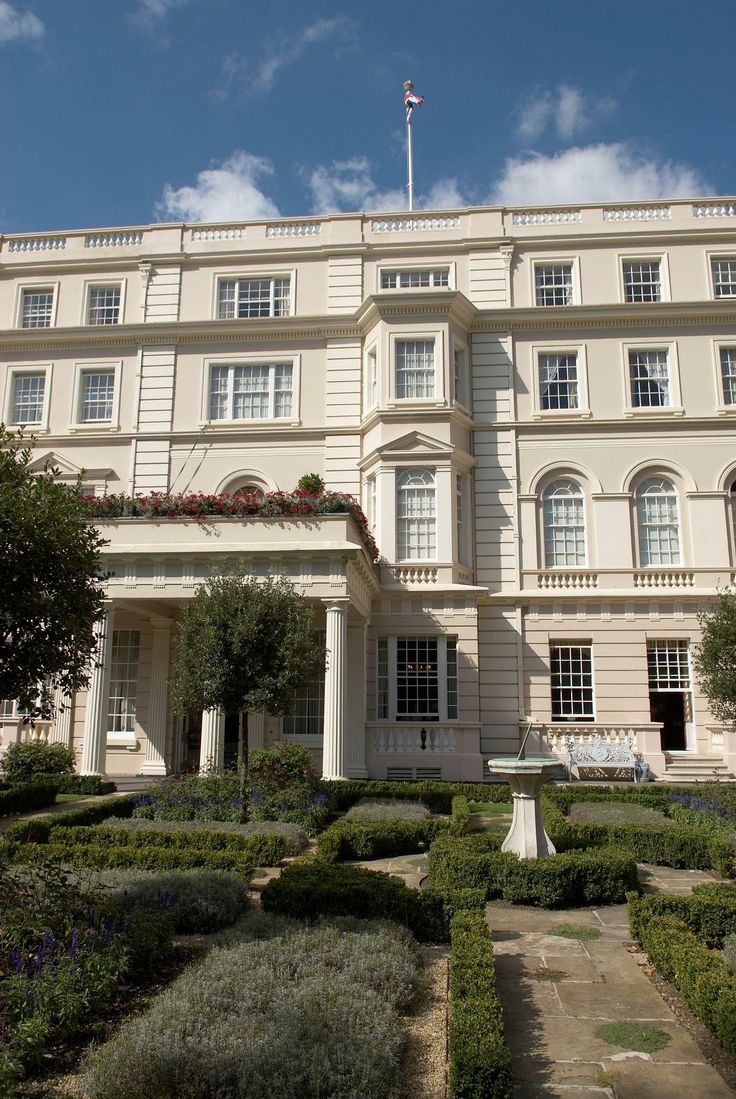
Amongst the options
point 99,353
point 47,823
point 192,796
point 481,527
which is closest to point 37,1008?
point 47,823

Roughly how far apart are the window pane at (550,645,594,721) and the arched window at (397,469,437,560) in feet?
16.5

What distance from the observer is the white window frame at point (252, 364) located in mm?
26688

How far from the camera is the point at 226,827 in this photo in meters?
13.9

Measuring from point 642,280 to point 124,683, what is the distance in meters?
20.8

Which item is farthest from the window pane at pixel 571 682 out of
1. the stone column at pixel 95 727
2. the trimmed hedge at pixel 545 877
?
the trimmed hedge at pixel 545 877

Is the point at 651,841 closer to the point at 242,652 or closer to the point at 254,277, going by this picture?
the point at 242,652

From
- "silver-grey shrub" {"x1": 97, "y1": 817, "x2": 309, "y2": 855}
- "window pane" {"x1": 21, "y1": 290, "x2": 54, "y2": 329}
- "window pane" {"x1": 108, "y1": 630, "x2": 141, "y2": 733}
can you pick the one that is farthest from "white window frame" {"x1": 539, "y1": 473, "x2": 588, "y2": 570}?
"window pane" {"x1": 21, "y1": 290, "x2": 54, "y2": 329}

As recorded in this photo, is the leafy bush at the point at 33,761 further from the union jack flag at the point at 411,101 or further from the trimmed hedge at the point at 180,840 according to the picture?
the union jack flag at the point at 411,101

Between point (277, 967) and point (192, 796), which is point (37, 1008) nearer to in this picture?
point (277, 967)

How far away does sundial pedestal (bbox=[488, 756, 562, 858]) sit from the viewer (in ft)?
37.7

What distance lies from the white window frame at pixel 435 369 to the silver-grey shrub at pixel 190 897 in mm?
17970

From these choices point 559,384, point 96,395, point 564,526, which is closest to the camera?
point 564,526

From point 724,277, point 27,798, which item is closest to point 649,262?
point 724,277

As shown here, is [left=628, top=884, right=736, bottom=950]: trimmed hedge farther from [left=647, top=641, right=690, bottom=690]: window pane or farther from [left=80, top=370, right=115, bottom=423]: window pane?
[left=80, top=370, right=115, bottom=423]: window pane
